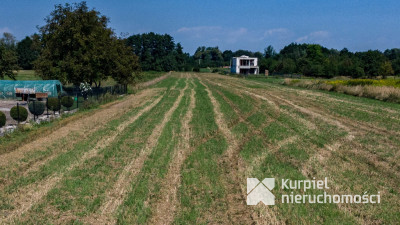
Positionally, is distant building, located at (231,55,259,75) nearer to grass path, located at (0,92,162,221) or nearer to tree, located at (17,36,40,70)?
tree, located at (17,36,40,70)

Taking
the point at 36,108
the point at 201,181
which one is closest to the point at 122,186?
the point at 201,181

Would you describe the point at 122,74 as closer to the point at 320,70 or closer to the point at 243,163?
the point at 243,163

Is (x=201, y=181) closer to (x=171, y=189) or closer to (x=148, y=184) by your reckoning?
(x=171, y=189)

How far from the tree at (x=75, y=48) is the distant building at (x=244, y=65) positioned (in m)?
91.5

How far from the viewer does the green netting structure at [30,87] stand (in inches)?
1176

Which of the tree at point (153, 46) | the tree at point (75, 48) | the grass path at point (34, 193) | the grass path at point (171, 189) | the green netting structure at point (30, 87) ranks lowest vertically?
the grass path at point (34, 193)

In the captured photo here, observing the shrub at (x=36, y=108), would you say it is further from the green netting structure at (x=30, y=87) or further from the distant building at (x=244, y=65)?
the distant building at (x=244, y=65)

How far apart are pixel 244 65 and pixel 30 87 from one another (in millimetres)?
97997

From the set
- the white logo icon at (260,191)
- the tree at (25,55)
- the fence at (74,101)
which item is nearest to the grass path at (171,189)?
the white logo icon at (260,191)

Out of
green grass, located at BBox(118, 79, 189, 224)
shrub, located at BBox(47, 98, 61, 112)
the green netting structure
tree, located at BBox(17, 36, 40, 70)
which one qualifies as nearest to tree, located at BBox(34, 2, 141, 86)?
the green netting structure

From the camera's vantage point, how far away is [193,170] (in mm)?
9023

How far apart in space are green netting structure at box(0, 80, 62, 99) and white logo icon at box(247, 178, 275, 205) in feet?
85.6

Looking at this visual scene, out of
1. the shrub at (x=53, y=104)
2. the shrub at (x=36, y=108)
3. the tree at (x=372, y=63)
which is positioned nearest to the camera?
the shrub at (x=36, y=108)

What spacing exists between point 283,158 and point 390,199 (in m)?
3.44
